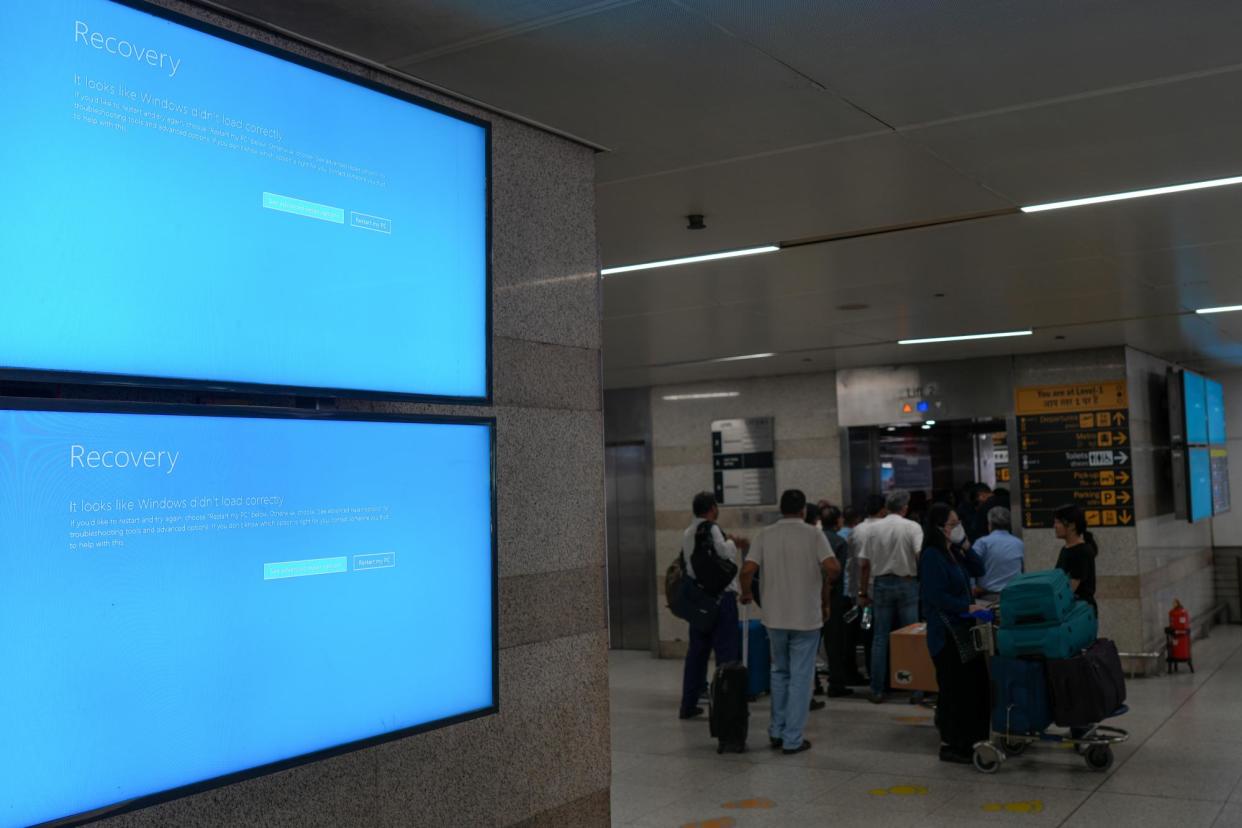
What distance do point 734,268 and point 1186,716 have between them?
15.9 ft

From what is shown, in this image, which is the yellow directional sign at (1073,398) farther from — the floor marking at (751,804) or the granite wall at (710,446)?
the floor marking at (751,804)

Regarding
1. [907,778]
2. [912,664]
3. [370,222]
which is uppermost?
[370,222]

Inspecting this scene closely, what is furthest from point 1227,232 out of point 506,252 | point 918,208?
point 506,252

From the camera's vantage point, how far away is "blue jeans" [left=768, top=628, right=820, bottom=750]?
722cm

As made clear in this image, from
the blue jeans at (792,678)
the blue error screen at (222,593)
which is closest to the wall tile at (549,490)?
the blue error screen at (222,593)

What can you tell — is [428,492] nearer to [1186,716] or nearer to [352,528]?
[352,528]

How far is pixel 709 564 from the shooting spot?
8.10m

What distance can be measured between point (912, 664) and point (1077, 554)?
4.40 feet

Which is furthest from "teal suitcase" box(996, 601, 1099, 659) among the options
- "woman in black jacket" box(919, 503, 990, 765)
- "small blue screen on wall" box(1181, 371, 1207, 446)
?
"small blue screen on wall" box(1181, 371, 1207, 446)

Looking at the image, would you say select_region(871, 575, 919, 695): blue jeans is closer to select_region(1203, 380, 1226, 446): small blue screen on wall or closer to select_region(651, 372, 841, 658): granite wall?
select_region(651, 372, 841, 658): granite wall

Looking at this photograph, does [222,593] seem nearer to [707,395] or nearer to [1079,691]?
[1079,691]

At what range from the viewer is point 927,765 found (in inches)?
273

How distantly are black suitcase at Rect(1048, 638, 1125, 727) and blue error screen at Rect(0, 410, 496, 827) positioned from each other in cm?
435

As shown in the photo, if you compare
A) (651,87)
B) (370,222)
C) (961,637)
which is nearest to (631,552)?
(961,637)
